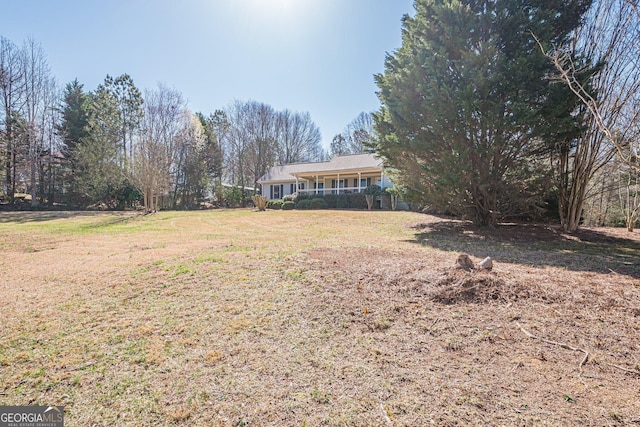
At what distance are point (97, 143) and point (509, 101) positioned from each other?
95.8ft

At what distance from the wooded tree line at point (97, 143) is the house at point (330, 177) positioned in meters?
6.22

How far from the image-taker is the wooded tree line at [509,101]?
7.58 metres

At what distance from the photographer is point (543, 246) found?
718 centimetres

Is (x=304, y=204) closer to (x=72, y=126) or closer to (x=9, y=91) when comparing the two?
(x=72, y=126)

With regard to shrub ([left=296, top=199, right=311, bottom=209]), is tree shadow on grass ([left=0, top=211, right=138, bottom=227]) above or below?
below

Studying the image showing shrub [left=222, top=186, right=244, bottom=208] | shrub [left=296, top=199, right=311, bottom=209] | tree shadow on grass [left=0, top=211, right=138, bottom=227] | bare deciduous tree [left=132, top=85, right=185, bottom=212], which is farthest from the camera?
shrub [left=222, top=186, right=244, bottom=208]

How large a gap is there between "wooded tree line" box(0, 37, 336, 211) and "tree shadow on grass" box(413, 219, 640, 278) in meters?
17.3

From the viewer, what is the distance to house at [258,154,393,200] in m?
24.1

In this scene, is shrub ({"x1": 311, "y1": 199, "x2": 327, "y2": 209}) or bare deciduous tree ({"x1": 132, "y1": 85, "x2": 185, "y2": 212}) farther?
shrub ({"x1": 311, "y1": 199, "x2": 327, "y2": 209})

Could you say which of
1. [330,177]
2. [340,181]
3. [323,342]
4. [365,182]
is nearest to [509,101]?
[323,342]

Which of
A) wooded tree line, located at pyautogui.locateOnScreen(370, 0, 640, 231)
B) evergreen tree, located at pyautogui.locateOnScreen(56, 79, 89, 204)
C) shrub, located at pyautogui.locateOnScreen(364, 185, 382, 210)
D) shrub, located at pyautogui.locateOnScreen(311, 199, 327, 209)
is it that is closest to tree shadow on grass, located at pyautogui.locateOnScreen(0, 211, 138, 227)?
evergreen tree, located at pyautogui.locateOnScreen(56, 79, 89, 204)

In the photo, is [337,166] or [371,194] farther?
[337,166]

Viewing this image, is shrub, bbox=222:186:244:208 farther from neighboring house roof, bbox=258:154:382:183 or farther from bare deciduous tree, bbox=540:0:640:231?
bare deciduous tree, bbox=540:0:640:231

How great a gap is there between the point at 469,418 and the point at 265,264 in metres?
3.73
